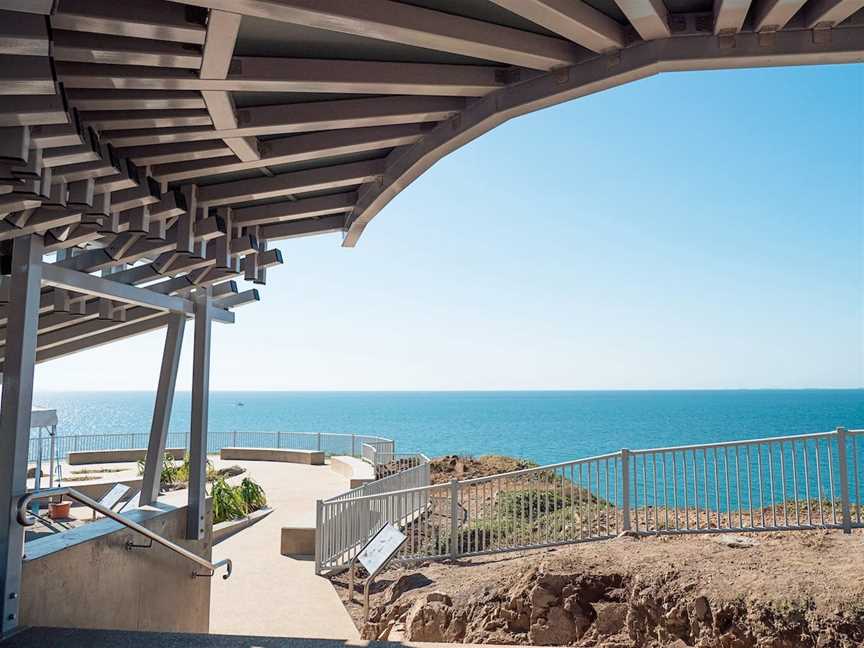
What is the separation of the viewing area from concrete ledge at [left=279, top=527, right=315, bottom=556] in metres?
2.37

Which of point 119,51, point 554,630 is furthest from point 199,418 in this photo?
point 119,51

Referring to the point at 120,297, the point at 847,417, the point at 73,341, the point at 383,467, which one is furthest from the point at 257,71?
the point at 847,417

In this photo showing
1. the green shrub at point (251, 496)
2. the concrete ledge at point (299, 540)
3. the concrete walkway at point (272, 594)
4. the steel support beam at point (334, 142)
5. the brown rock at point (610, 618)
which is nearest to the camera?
the steel support beam at point (334, 142)

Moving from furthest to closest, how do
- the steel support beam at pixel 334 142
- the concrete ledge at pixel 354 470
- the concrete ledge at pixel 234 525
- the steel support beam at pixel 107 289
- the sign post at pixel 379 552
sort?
the concrete ledge at pixel 354 470, the concrete ledge at pixel 234 525, the sign post at pixel 379 552, the steel support beam at pixel 107 289, the steel support beam at pixel 334 142

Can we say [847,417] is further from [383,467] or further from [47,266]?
[47,266]

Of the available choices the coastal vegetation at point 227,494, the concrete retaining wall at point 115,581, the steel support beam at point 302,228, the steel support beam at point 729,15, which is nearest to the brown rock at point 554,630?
the concrete retaining wall at point 115,581

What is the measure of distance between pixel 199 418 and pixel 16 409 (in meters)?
2.72

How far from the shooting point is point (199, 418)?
727 cm

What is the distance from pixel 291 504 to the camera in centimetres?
1499

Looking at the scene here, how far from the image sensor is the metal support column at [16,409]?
4.51 metres

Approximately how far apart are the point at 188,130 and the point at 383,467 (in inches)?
543

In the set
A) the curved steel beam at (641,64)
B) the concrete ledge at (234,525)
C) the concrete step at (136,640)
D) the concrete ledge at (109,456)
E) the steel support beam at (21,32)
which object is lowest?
the concrete ledge at (234,525)

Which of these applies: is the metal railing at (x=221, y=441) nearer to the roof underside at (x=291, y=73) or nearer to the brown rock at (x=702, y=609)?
the brown rock at (x=702, y=609)

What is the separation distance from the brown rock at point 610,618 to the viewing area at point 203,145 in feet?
9.78
